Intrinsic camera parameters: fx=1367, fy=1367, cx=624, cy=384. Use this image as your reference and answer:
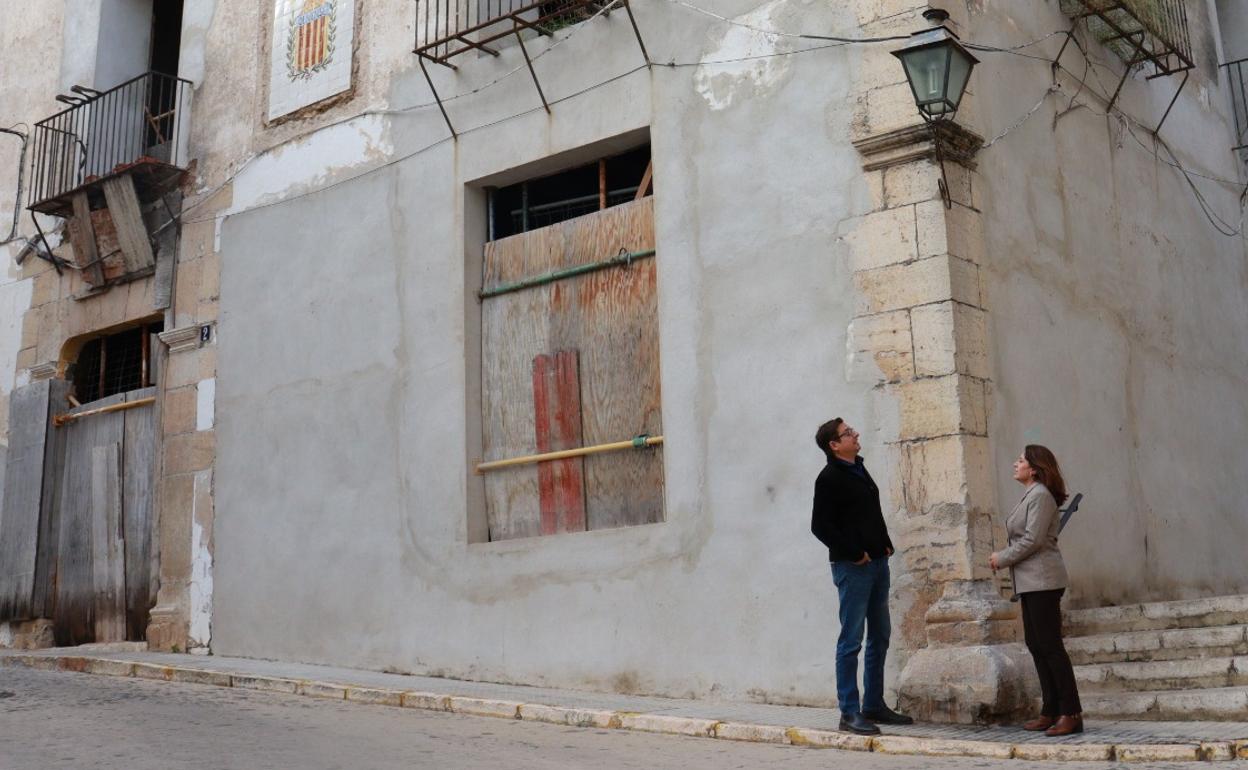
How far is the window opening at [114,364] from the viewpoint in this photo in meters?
12.4

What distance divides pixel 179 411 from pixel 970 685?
288 inches

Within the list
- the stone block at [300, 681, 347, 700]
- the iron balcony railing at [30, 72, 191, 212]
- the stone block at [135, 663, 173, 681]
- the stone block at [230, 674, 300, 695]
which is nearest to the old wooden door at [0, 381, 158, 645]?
the stone block at [135, 663, 173, 681]

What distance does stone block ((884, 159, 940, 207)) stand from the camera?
25.2 ft

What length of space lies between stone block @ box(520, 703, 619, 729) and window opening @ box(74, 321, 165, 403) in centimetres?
642

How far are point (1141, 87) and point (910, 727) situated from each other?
6.18 meters

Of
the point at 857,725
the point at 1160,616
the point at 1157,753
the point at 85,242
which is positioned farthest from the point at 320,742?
the point at 85,242

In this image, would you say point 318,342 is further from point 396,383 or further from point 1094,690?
point 1094,690

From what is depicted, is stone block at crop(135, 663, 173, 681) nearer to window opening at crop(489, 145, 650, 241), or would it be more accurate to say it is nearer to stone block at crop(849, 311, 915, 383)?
window opening at crop(489, 145, 650, 241)

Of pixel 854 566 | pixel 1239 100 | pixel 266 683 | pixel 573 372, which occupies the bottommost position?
pixel 266 683

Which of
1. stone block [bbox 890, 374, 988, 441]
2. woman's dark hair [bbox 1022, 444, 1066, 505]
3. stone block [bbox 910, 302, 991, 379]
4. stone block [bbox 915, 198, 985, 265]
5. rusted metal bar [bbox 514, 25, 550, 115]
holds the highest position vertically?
rusted metal bar [bbox 514, 25, 550, 115]

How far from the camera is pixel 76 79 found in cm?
1314

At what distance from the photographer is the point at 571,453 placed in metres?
9.22

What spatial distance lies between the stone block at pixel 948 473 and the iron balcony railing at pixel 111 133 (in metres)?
7.57

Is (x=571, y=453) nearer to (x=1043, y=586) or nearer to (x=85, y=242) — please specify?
(x=1043, y=586)
